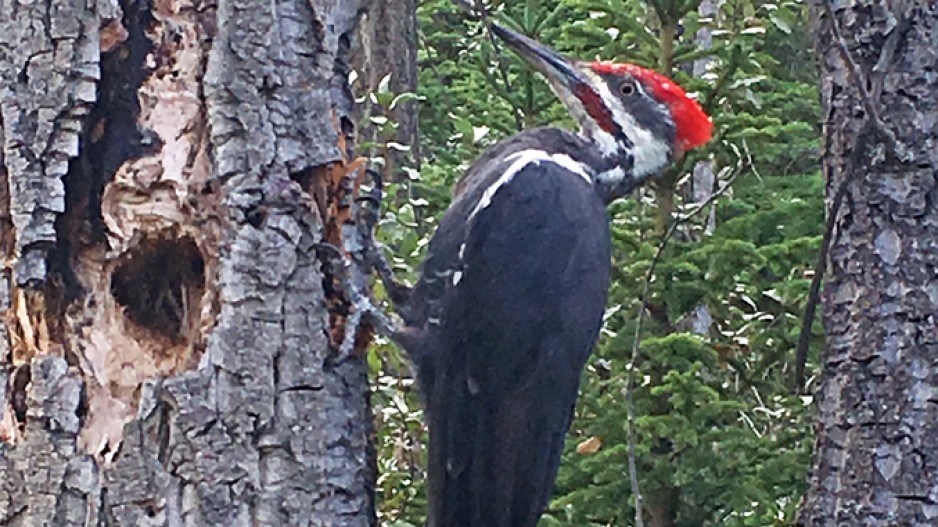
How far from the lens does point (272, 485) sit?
→ 2156mm

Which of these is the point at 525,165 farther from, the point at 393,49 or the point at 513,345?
the point at 393,49

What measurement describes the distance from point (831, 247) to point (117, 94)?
2407mm

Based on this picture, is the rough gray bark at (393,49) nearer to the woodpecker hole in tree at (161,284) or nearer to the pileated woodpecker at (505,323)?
the pileated woodpecker at (505,323)

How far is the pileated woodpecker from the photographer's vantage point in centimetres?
290

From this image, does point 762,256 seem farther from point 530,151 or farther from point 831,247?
point 530,151

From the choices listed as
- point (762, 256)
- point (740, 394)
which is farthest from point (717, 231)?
point (740, 394)

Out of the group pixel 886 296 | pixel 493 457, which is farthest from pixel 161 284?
pixel 886 296

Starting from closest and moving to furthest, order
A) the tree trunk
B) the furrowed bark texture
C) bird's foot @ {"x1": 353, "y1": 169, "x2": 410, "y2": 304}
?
the tree trunk < bird's foot @ {"x1": 353, "y1": 169, "x2": 410, "y2": 304} < the furrowed bark texture

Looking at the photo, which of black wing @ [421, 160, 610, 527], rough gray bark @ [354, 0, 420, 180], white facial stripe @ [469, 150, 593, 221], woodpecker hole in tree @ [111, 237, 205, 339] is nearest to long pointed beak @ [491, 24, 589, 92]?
A: white facial stripe @ [469, 150, 593, 221]

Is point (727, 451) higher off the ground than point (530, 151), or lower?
lower

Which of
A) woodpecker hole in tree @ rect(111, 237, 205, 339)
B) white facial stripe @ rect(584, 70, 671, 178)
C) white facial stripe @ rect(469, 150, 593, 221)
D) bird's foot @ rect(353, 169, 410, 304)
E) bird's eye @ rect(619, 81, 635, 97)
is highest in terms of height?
bird's eye @ rect(619, 81, 635, 97)

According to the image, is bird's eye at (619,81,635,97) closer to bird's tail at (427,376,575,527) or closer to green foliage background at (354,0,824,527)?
green foliage background at (354,0,824,527)

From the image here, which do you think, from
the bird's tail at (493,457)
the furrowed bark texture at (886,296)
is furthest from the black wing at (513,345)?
the furrowed bark texture at (886,296)

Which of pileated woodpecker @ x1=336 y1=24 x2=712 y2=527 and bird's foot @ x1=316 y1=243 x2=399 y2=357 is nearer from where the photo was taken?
bird's foot @ x1=316 y1=243 x2=399 y2=357
